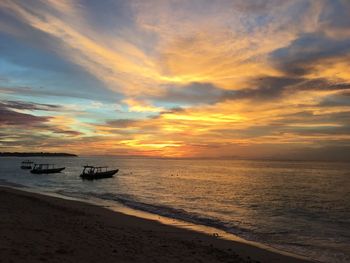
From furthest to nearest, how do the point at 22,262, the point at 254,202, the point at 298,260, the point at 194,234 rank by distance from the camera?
the point at 254,202 → the point at 194,234 → the point at 298,260 → the point at 22,262

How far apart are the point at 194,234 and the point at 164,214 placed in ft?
30.9

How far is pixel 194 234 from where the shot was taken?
19156 mm

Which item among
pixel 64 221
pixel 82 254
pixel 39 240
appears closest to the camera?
pixel 82 254

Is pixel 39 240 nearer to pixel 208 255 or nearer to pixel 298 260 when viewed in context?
pixel 208 255

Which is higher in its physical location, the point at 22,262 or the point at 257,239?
the point at 22,262

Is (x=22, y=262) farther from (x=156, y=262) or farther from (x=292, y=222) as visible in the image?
(x=292, y=222)

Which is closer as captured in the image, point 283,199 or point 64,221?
point 64,221

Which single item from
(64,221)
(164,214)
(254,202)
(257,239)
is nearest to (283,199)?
(254,202)

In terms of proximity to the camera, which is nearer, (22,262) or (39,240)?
(22,262)

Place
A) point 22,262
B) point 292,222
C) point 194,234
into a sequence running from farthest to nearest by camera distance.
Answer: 1. point 292,222
2. point 194,234
3. point 22,262

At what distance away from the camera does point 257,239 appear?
19.5m

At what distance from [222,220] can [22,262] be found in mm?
19541

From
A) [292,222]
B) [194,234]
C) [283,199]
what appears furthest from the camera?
[283,199]

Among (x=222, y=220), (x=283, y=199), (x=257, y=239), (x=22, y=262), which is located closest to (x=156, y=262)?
(x=22, y=262)
